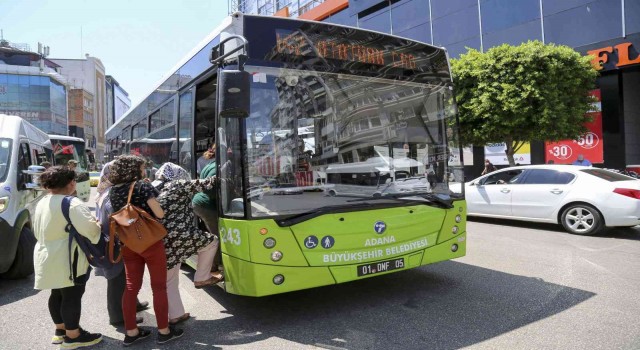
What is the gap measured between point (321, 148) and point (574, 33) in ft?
60.9

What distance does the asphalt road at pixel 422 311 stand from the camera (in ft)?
11.6

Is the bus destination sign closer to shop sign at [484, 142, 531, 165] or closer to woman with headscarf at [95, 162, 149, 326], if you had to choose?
woman with headscarf at [95, 162, 149, 326]

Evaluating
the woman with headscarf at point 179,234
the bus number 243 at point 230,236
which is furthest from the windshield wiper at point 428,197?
the woman with headscarf at point 179,234

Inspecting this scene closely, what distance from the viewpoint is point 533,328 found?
371cm

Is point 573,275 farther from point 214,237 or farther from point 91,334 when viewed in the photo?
point 91,334

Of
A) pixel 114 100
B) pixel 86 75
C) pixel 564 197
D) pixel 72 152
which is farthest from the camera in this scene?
pixel 114 100

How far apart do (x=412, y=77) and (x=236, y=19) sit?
209cm

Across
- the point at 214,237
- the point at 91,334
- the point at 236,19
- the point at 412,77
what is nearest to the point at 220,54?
the point at 236,19

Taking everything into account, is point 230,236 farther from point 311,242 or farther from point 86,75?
point 86,75

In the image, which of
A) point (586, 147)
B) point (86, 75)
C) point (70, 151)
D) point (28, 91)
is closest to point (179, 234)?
point (70, 151)

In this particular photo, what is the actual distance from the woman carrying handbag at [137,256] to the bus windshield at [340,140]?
0.71m

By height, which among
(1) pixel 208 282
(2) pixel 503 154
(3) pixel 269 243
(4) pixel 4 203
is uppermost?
(2) pixel 503 154

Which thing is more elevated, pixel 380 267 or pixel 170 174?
pixel 170 174

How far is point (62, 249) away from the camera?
342cm
